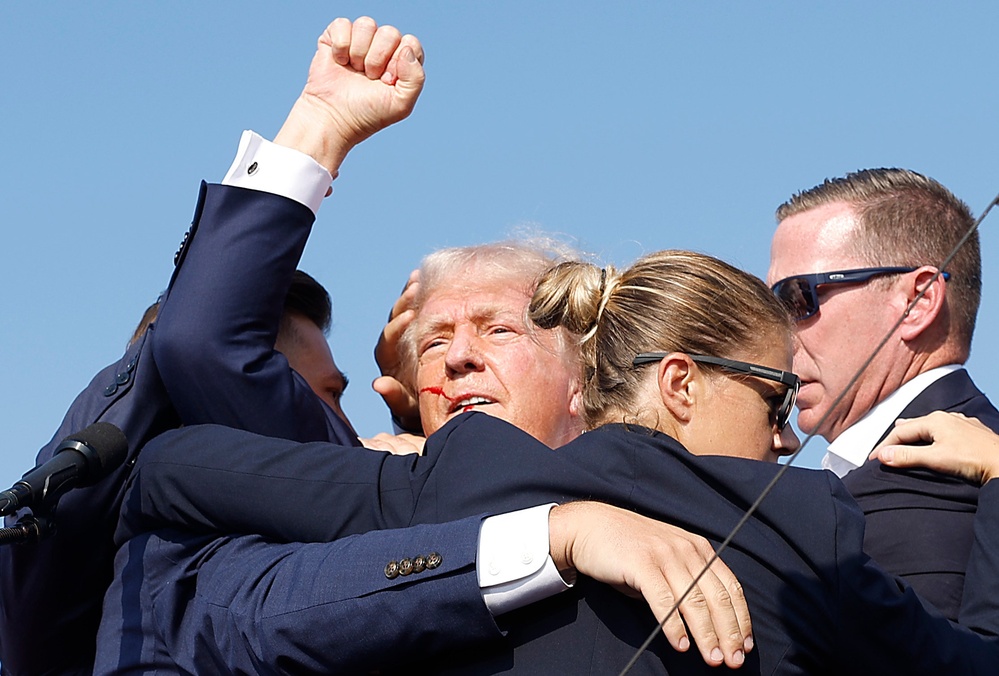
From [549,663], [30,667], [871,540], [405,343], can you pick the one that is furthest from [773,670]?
[405,343]

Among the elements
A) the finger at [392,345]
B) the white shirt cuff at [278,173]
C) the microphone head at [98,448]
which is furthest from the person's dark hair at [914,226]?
the microphone head at [98,448]

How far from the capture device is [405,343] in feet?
14.4

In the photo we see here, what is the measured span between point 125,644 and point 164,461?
457 millimetres

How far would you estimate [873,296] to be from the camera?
446 centimetres

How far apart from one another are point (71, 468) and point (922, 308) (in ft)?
9.21

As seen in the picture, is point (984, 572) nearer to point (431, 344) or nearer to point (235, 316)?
point (235, 316)

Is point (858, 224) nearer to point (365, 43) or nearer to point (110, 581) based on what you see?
point (365, 43)

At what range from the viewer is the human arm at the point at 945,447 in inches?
125

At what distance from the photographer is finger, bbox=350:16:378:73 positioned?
11.7ft

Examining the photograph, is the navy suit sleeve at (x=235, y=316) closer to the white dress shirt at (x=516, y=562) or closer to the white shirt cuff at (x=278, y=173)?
the white shirt cuff at (x=278, y=173)

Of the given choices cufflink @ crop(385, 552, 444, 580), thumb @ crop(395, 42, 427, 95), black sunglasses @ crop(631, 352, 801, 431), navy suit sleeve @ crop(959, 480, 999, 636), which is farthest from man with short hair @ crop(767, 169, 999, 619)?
cufflink @ crop(385, 552, 444, 580)

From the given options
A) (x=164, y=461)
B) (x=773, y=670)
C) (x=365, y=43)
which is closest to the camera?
(x=773, y=670)

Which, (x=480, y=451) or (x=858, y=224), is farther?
(x=858, y=224)

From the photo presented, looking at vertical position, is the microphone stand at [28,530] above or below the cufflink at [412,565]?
below
